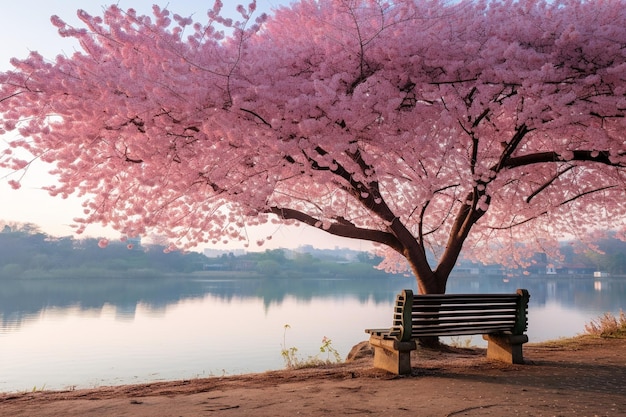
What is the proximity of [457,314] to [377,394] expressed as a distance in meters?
2.35

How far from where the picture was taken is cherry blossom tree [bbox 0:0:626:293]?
8.62 meters

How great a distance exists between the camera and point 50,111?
8.91 m

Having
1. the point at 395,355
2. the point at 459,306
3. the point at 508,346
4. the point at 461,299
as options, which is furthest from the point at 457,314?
the point at 508,346

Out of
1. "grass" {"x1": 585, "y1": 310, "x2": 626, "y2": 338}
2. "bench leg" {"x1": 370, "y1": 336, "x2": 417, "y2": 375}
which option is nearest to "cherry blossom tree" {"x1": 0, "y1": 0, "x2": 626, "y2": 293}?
"bench leg" {"x1": 370, "y1": 336, "x2": 417, "y2": 375}

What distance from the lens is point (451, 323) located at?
8.39 metres

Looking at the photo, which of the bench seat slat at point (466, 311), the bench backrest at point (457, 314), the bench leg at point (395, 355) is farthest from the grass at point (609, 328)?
the bench leg at point (395, 355)

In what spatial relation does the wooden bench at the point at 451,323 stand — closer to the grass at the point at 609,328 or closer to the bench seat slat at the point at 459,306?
the bench seat slat at the point at 459,306

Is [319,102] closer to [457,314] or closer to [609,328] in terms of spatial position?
[457,314]

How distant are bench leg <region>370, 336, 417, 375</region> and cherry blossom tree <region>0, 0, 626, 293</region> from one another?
3.09 m

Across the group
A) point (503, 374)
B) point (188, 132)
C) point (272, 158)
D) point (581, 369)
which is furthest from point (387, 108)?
point (581, 369)

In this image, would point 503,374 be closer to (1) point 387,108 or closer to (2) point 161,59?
(1) point 387,108

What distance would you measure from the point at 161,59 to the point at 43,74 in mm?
1836

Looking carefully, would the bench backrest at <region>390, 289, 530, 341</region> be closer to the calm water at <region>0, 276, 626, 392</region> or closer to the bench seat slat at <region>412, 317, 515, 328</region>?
the bench seat slat at <region>412, 317, 515, 328</region>

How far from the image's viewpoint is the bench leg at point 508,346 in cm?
892
